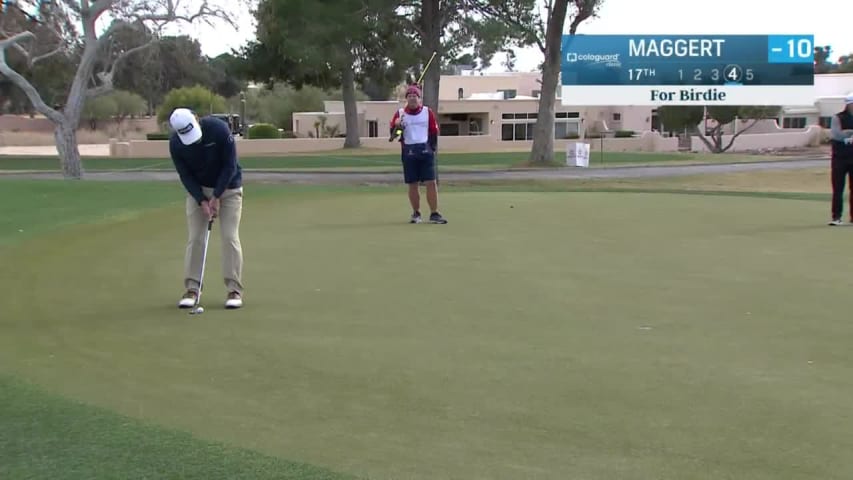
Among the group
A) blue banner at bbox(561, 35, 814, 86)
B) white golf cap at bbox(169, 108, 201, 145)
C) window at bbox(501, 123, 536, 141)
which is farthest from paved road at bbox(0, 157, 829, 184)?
window at bbox(501, 123, 536, 141)

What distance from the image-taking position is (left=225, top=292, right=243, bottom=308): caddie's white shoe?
7.34 meters

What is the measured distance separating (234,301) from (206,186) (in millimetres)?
1000

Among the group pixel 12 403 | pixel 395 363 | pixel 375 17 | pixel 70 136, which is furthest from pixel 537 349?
pixel 375 17

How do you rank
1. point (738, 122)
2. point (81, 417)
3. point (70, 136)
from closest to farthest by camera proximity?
point (81, 417)
point (70, 136)
point (738, 122)

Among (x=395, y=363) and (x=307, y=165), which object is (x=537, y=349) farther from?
(x=307, y=165)

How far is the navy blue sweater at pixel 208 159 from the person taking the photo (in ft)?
24.2

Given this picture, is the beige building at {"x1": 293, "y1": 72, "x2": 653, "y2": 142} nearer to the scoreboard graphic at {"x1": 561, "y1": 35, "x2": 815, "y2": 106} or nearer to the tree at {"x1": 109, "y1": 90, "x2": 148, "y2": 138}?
the tree at {"x1": 109, "y1": 90, "x2": 148, "y2": 138}

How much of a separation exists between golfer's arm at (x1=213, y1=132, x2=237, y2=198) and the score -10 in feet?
112

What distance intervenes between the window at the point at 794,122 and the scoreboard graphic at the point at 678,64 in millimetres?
40124

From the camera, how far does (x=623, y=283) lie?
27.2 ft

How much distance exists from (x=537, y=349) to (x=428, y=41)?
36.4 meters

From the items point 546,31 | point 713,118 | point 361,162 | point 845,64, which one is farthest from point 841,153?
point 845,64

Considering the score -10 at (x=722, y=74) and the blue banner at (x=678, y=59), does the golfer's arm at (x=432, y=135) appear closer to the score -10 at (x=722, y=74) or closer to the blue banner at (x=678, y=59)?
the blue banner at (x=678, y=59)

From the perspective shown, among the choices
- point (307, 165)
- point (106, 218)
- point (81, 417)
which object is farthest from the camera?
point (307, 165)
